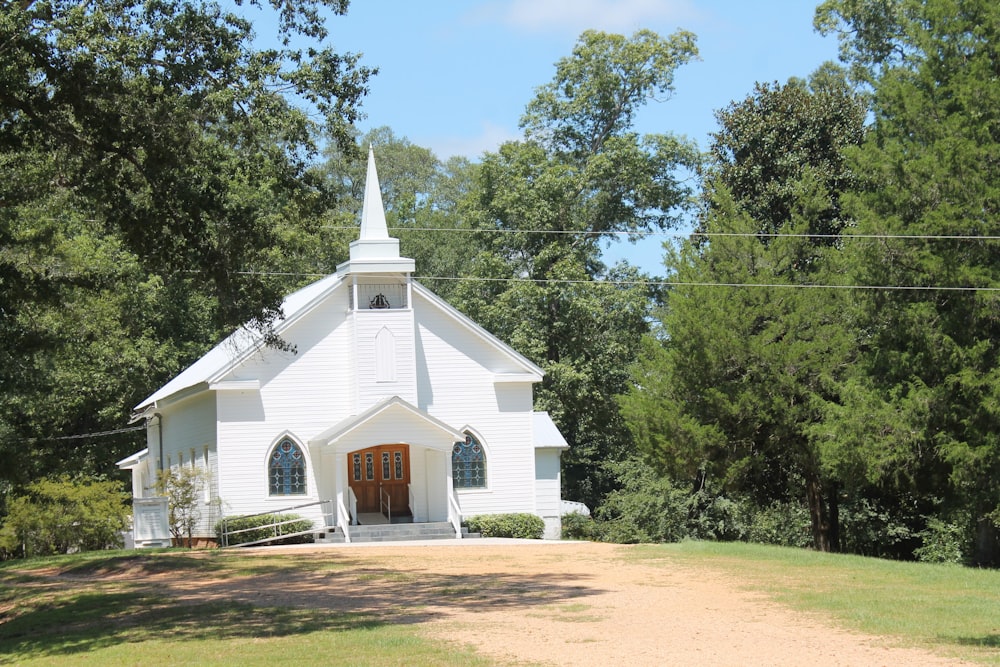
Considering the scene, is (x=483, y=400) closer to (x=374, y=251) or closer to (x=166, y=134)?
(x=374, y=251)

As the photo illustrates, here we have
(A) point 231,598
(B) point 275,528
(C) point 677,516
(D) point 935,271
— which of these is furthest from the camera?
(C) point 677,516

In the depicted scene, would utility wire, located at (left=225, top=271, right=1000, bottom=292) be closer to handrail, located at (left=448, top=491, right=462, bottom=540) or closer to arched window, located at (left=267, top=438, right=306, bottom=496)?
arched window, located at (left=267, top=438, right=306, bottom=496)

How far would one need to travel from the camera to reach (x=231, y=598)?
19.1 metres

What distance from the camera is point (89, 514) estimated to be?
36.3 m

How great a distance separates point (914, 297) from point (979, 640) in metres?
13.7

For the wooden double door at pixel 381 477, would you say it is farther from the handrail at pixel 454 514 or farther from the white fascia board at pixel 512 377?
the white fascia board at pixel 512 377

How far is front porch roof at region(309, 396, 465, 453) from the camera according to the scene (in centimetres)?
3350

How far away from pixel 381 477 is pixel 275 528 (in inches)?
147

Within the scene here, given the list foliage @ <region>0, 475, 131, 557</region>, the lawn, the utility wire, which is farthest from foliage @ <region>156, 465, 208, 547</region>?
the lawn

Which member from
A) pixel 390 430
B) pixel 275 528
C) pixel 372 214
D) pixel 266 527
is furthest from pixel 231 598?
pixel 372 214

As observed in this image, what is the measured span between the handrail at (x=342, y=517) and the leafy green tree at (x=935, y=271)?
13.3 metres

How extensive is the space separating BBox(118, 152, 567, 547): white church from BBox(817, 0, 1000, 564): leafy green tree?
12.0m

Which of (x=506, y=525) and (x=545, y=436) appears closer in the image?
(x=506, y=525)

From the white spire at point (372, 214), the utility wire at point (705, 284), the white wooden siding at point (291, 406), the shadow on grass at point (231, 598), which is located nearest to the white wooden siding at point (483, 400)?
the white spire at point (372, 214)
